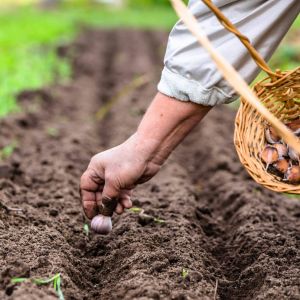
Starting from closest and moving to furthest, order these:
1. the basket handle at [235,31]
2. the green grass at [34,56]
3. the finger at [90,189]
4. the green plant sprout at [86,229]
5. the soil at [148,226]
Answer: the basket handle at [235,31], the soil at [148,226], the finger at [90,189], the green plant sprout at [86,229], the green grass at [34,56]

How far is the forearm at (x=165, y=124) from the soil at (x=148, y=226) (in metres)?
0.49

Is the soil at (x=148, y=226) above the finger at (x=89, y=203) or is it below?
below

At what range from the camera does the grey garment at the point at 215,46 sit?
263cm

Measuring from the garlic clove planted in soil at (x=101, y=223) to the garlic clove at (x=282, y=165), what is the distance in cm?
89

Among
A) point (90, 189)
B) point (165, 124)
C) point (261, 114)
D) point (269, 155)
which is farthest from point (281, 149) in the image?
point (90, 189)

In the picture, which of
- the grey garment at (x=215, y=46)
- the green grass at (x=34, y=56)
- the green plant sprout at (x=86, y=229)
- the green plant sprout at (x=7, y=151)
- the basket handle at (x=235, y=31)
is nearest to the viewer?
the basket handle at (x=235, y=31)

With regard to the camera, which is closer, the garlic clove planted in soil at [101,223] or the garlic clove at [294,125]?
the garlic clove at [294,125]

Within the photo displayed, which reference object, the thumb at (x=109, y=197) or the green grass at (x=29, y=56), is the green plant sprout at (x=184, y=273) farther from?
the green grass at (x=29, y=56)

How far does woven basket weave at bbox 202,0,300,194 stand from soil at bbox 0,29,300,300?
17.0 inches

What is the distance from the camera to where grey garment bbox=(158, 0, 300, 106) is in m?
2.63

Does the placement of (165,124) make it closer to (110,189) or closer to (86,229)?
(110,189)

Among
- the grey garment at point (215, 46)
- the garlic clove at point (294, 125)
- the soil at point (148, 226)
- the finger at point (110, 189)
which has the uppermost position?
the grey garment at point (215, 46)

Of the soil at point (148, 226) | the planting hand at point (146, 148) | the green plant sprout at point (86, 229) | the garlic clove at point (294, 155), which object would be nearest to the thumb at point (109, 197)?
the planting hand at point (146, 148)

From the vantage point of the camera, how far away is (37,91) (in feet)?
23.8
